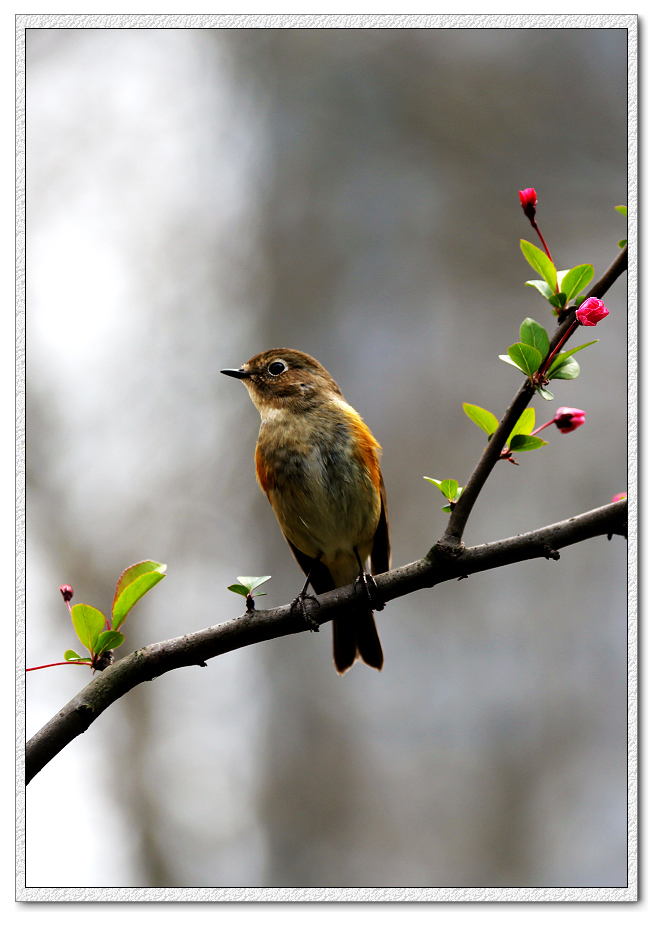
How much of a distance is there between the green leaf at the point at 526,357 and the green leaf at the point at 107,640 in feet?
2.76

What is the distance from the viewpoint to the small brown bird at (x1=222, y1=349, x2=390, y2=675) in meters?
1.88

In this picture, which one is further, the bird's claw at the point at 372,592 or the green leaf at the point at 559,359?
the bird's claw at the point at 372,592

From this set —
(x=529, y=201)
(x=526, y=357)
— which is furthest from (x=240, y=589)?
(x=529, y=201)

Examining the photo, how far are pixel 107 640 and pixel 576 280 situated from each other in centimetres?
104

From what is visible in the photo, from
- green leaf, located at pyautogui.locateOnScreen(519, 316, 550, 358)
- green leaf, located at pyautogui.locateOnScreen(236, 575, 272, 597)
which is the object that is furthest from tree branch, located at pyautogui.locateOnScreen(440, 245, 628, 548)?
green leaf, located at pyautogui.locateOnScreen(236, 575, 272, 597)

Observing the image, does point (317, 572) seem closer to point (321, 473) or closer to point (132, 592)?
point (321, 473)

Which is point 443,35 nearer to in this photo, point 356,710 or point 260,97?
point 260,97

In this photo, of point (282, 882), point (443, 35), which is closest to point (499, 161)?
point (443, 35)

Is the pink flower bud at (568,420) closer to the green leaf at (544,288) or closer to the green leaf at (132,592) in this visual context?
the green leaf at (544,288)

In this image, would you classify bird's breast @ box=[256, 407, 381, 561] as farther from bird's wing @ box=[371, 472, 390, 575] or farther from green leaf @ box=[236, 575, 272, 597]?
green leaf @ box=[236, 575, 272, 597]

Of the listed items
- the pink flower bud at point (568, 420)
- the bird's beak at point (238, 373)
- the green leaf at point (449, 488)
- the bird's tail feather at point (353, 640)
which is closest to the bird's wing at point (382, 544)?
the bird's tail feather at point (353, 640)

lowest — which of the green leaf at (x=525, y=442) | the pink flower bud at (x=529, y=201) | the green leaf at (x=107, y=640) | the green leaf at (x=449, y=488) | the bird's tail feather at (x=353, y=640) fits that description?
the bird's tail feather at (x=353, y=640)

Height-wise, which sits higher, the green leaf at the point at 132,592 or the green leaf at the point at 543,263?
the green leaf at the point at 543,263

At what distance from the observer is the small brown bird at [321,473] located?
1881 millimetres
